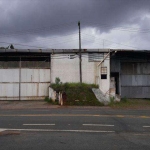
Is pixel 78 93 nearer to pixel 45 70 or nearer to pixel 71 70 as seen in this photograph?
pixel 71 70

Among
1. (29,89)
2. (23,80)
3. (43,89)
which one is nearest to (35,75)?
(23,80)

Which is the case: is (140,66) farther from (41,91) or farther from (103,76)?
(41,91)

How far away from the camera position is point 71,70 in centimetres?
2880

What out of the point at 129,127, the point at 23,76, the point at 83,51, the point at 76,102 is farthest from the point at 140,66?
the point at 129,127

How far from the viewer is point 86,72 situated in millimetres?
28812

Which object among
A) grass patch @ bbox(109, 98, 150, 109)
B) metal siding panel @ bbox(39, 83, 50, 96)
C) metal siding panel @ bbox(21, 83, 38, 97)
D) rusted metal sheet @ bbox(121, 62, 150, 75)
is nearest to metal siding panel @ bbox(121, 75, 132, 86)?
rusted metal sheet @ bbox(121, 62, 150, 75)

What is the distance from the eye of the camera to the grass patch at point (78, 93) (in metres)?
23.9

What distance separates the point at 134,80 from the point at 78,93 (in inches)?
329

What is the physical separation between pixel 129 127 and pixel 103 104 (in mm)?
12751

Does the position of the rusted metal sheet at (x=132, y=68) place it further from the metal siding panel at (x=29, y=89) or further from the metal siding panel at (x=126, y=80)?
the metal siding panel at (x=29, y=89)

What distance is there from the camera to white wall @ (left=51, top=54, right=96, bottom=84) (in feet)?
94.4

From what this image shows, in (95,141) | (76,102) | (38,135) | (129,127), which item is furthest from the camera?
(76,102)

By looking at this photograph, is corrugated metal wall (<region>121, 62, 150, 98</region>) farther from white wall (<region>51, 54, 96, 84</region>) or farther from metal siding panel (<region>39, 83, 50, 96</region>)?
metal siding panel (<region>39, 83, 50, 96</region>)

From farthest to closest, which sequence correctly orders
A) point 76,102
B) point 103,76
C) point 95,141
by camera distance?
point 103,76
point 76,102
point 95,141
